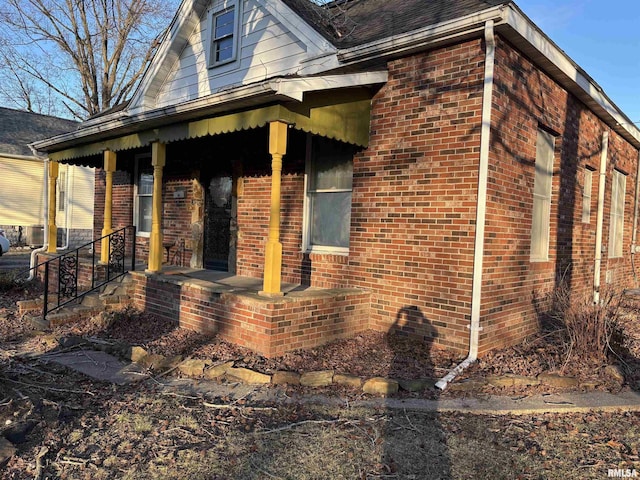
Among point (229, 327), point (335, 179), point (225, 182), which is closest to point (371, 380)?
point (229, 327)

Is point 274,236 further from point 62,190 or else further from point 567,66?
point 62,190

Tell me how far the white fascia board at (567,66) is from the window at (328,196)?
264 centimetres

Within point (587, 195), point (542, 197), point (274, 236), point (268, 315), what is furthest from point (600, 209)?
point (268, 315)

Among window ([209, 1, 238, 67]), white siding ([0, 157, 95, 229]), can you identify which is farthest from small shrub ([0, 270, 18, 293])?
white siding ([0, 157, 95, 229])

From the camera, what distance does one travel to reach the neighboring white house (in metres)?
18.4

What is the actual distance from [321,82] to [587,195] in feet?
19.6

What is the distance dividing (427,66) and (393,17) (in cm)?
192

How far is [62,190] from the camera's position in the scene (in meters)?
18.8

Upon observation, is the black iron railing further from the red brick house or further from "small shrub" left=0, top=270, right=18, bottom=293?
"small shrub" left=0, top=270, right=18, bottom=293

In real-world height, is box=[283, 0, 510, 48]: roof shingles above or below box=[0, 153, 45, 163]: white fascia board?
above

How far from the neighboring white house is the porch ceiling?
43.9 feet

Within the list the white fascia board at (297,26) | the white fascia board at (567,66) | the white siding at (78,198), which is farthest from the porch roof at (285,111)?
the white siding at (78,198)

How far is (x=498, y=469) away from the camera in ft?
10.3

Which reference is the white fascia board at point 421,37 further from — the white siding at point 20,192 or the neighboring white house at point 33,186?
the white siding at point 20,192
